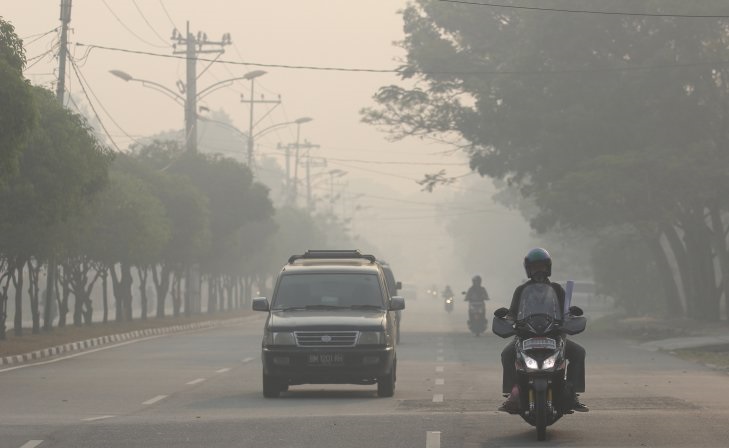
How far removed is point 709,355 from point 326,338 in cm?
1595

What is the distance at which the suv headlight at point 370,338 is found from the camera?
21797 mm

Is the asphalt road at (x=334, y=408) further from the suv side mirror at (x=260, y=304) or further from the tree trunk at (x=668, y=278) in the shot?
the tree trunk at (x=668, y=278)

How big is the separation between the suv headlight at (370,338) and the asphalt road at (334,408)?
2.60 feet

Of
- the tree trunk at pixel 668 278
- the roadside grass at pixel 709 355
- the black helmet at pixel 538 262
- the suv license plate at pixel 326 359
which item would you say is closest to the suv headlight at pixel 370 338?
the suv license plate at pixel 326 359

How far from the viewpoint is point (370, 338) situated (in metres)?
21.8

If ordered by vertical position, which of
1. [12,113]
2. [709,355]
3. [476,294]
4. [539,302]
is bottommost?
[709,355]

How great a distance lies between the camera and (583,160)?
2009 inches

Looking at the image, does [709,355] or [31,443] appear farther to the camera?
[709,355]

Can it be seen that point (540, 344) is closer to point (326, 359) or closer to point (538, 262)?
point (538, 262)

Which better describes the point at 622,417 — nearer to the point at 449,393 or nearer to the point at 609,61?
the point at 449,393

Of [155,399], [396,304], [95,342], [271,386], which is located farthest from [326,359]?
[95,342]

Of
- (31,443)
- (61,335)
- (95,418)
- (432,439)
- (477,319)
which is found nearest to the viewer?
(31,443)

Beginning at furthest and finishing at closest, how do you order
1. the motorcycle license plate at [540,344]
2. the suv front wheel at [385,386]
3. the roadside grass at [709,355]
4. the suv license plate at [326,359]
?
the roadside grass at [709,355] → the suv front wheel at [385,386] → the suv license plate at [326,359] → the motorcycle license plate at [540,344]

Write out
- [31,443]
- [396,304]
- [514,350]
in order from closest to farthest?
1. [31,443]
2. [514,350]
3. [396,304]
